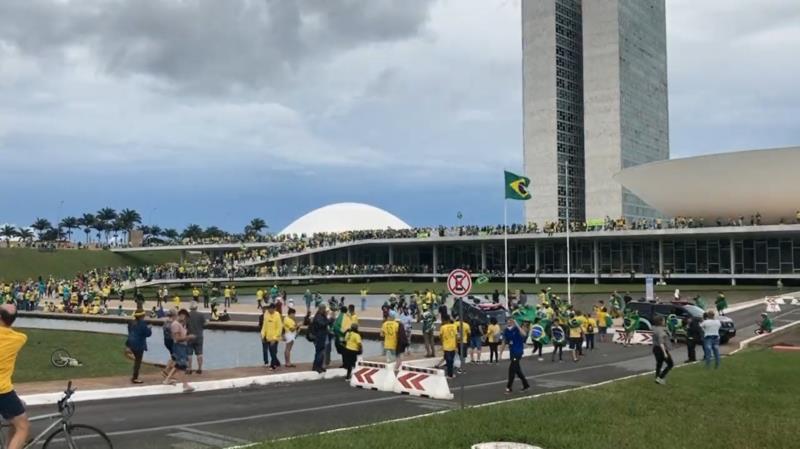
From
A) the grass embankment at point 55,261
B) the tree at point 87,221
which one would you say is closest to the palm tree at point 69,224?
the tree at point 87,221

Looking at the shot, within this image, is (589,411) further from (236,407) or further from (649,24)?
(649,24)

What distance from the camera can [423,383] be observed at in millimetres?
15836

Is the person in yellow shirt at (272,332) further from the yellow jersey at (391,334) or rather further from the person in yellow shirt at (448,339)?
the person in yellow shirt at (448,339)

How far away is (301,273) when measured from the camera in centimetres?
7581

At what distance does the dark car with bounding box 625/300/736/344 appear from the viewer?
27625mm

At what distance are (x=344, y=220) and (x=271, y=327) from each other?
120223mm

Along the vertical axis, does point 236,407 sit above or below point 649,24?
below

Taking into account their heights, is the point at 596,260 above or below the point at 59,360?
above

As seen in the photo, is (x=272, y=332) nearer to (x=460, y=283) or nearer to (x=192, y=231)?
(x=460, y=283)

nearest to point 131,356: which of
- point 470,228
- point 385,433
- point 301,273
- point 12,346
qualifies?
point 385,433

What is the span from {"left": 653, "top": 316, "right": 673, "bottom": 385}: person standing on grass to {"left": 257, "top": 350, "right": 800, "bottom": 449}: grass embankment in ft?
2.61

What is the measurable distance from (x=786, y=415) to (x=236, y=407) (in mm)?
9088

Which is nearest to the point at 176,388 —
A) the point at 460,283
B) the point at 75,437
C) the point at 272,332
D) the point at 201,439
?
the point at 272,332

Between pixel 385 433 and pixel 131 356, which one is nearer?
pixel 385 433
